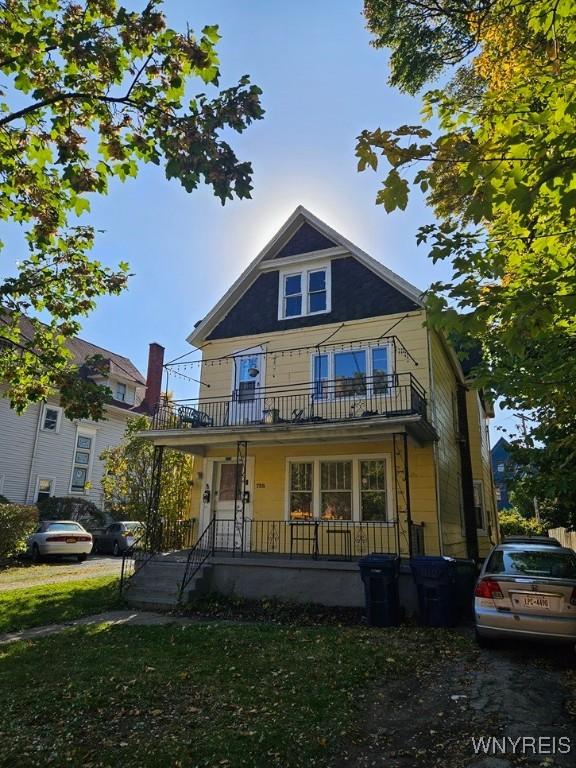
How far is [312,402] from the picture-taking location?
46.5 ft

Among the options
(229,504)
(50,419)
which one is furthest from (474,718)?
(50,419)

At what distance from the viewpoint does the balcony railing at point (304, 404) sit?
13023 mm

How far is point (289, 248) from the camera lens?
641 inches

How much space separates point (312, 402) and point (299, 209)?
21.0 ft

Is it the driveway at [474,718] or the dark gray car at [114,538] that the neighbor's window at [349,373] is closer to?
the driveway at [474,718]

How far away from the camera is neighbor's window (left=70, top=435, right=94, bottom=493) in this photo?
26112mm

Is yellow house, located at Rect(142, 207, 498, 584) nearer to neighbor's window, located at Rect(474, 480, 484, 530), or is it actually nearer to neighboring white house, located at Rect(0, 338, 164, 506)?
neighbor's window, located at Rect(474, 480, 484, 530)

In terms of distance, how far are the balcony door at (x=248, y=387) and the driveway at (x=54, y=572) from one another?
20.5 ft

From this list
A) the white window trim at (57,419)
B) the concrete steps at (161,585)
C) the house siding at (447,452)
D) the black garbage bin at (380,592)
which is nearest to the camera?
the black garbage bin at (380,592)

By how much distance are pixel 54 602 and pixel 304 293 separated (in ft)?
34.7

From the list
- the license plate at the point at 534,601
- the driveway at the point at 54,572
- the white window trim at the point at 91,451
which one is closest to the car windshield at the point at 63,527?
the driveway at the point at 54,572

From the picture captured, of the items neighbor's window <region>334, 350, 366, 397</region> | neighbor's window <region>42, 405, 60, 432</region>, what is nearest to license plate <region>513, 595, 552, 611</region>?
neighbor's window <region>334, 350, 366, 397</region>

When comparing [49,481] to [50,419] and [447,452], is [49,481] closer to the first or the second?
[50,419]

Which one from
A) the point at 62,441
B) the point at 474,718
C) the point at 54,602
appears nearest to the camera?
the point at 474,718
